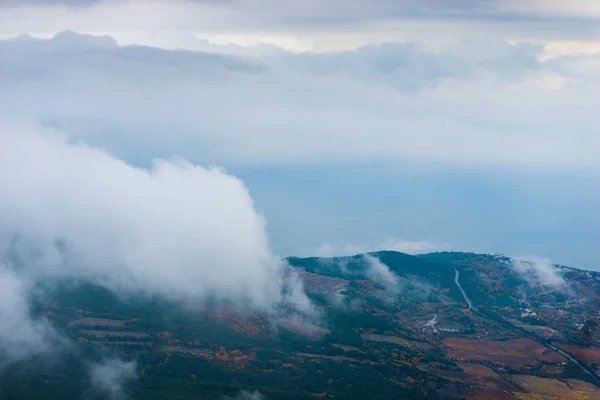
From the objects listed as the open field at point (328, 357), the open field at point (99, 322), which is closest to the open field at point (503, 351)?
the open field at point (328, 357)

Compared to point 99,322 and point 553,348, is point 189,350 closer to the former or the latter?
point 99,322

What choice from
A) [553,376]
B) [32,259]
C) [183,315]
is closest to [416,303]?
[553,376]

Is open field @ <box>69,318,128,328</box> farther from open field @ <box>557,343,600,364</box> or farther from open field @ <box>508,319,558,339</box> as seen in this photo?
open field @ <box>508,319,558,339</box>

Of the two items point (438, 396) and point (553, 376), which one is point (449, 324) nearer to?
point (553, 376)

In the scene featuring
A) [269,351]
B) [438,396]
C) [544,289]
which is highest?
[544,289]

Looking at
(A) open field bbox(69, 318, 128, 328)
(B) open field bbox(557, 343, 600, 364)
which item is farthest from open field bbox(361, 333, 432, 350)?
(A) open field bbox(69, 318, 128, 328)

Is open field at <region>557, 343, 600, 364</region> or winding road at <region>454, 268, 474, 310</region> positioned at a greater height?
winding road at <region>454, 268, 474, 310</region>

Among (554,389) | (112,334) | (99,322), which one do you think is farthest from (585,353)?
(99,322)
